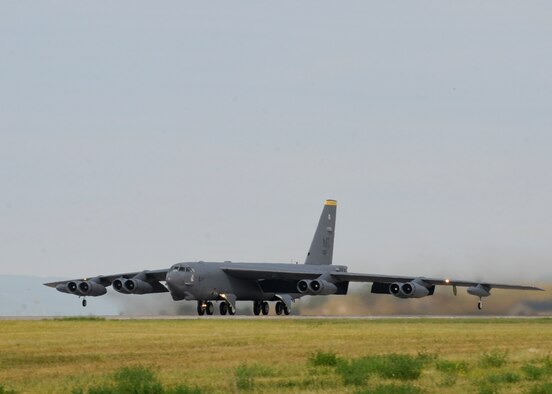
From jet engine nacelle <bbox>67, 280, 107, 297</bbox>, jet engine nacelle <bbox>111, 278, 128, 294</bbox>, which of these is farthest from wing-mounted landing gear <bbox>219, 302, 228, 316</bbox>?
jet engine nacelle <bbox>67, 280, 107, 297</bbox>

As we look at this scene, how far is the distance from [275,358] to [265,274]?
4288 cm

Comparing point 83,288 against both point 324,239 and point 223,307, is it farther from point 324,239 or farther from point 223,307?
point 324,239

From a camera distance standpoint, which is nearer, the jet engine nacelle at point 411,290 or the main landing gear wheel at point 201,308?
the jet engine nacelle at point 411,290

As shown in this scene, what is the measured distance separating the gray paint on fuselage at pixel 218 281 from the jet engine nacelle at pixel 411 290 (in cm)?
618

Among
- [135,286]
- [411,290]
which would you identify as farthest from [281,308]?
[411,290]

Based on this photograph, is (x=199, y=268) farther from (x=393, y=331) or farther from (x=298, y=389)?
(x=298, y=389)

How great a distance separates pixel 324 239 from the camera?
88688mm

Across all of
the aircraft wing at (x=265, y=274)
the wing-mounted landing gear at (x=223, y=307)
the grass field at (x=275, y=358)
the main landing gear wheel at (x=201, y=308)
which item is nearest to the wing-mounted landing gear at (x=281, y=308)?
the aircraft wing at (x=265, y=274)

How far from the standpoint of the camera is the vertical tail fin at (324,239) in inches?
3447

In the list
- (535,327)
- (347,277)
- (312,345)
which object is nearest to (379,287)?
(347,277)

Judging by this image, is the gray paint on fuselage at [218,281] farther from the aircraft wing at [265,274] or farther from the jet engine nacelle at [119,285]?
the jet engine nacelle at [119,285]

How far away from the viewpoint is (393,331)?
164 ft

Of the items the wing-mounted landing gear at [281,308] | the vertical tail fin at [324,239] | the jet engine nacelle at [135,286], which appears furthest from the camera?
the vertical tail fin at [324,239]

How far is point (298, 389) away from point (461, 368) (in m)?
5.99
